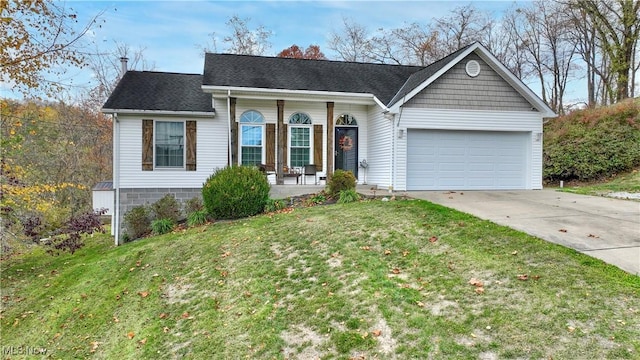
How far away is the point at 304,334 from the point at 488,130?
1089 centimetres

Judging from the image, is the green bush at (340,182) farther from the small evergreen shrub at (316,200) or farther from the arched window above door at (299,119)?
the arched window above door at (299,119)

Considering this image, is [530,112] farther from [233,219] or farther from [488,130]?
[233,219]

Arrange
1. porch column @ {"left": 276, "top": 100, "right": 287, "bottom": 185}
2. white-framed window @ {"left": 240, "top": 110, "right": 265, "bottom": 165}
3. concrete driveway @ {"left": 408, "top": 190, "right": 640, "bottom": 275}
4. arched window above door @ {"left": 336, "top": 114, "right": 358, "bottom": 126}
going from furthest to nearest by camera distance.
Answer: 1. arched window above door @ {"left": 336, "top": 114, "right": 358, "bottom": 126}
2. white-framed window @ {"left": 240, "top": 110, "right": 265, "bottom": 165}
3. porch column @ {"left": 276, "top": 100, "right": 287, "bottom": 185}
4. concrete driveway @ {"left": 408, "top": 190, "right": 640, "bottom": 275}

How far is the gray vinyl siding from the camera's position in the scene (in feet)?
41.4

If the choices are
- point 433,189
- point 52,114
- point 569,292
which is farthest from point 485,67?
point 52,114

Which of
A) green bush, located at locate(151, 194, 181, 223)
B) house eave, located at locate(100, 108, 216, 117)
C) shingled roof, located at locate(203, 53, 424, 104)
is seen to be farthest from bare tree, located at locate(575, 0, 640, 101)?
green bush, located at locate(151, 194, 181, 223)

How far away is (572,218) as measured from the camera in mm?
7504

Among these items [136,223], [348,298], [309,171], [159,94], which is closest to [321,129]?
[309,171]

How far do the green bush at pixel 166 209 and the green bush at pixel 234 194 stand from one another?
227 centimetres

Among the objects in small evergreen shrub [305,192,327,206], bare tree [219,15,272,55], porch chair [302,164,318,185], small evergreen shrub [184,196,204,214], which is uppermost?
bare tree [219,15,272,55]

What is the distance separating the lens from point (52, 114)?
21.8m

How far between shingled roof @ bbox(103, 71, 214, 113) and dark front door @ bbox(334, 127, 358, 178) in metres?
4.55

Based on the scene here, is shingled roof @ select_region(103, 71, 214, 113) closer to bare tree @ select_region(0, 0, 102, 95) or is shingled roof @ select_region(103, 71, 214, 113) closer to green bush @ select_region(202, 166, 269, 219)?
bare tree @ select_region(0, 0, 102, 95)

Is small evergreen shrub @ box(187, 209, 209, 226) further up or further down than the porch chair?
further down
